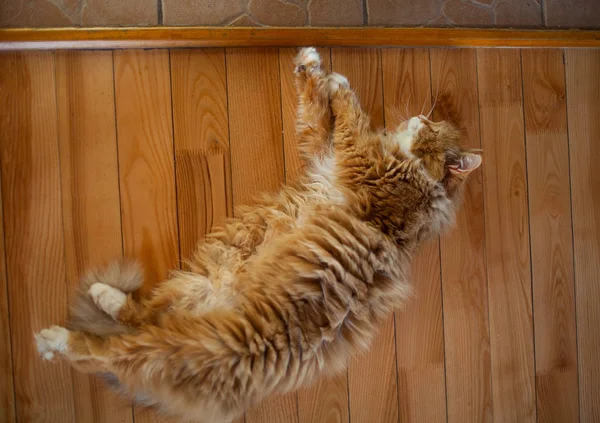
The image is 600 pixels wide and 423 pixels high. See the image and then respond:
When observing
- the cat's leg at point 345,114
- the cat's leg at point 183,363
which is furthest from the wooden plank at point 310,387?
the cat's leg at point 183,363

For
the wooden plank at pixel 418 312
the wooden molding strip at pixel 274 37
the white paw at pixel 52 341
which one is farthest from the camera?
the wooden plank at pixel 418 312

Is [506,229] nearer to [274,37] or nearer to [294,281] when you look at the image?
[294,281]

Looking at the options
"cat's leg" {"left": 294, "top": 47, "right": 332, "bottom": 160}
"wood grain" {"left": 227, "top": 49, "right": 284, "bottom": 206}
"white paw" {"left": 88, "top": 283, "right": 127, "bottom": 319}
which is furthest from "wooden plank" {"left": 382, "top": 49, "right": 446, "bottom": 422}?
"white paw" {"left": 88, "top": 283, "right": 127, "bottom": 319}

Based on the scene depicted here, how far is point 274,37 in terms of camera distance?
158cm

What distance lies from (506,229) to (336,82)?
96cm

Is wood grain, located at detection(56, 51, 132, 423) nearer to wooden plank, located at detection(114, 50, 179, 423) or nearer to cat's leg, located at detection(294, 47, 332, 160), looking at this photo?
wooden plank, located at detection(114, 50, 179, 423)

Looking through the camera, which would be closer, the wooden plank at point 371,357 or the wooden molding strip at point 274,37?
the wooden molding strip at point 274,37

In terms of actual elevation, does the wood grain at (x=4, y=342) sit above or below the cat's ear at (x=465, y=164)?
below

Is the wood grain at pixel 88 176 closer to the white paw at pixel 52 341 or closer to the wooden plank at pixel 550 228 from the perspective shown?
the white paw at pixel 52 341

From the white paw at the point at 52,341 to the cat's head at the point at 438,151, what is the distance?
1.28 m

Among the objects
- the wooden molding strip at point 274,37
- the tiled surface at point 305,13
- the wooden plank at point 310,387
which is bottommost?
the wooden plank at point 310,387

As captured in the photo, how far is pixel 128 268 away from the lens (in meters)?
1.48

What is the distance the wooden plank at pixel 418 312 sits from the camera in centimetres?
171

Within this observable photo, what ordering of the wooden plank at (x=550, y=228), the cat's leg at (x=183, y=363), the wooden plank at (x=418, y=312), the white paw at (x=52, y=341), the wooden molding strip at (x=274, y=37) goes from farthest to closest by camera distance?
the wooden plank at (x=550, y=228) → the wooden plank at (x=418, y=312) → the wooden molding strip at (x=274, y=37) → the white paw at (x=52, y=341) → the cat's leg at (x=183, y=363)
